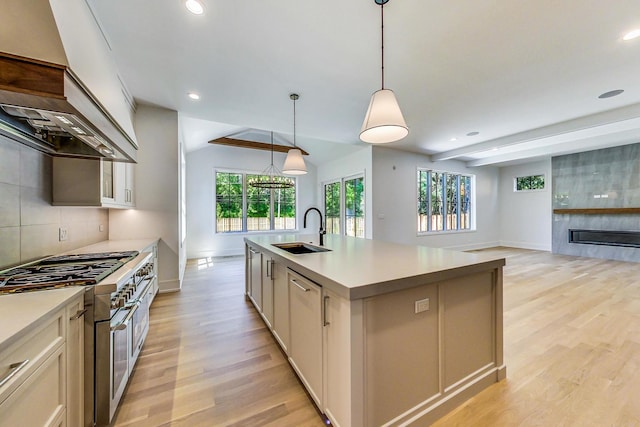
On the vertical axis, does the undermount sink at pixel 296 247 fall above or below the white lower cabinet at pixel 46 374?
above

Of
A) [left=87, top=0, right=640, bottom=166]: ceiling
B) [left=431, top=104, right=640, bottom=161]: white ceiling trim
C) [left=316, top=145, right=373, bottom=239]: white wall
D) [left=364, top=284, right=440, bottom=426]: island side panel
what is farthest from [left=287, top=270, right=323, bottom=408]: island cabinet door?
[left=431, top=104, right=640, bottom=161]: white ceiling trim

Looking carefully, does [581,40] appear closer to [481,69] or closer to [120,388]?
[481,69]

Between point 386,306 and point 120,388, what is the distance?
174 cm

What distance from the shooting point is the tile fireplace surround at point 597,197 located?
5.76 m

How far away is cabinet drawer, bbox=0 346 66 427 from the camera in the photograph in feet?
2.71

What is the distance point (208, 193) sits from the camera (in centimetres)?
682

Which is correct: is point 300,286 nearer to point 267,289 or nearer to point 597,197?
point 267,289

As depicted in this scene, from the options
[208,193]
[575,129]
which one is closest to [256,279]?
[208,193]

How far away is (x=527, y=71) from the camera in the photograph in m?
2.75

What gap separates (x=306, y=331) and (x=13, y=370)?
1251 mm

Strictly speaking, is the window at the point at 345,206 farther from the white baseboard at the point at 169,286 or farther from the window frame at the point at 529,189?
the window frame at the point at 529,189

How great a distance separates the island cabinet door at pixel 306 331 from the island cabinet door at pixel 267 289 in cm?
49

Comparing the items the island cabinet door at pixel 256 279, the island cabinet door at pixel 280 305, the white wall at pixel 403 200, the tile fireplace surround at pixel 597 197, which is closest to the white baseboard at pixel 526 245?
the tile fireplace surround at pixel 597 197

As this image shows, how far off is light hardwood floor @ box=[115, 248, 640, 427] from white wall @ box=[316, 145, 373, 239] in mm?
3030
